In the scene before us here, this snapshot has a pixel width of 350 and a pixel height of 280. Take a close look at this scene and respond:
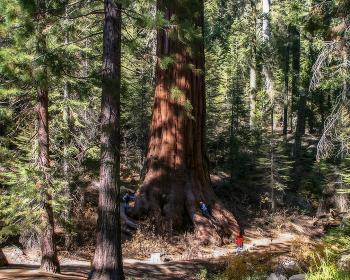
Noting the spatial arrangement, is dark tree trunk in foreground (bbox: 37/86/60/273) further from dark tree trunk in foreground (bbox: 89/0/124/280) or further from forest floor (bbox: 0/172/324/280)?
dark tree trunk in foreground (bbox: 89/0/124/280)

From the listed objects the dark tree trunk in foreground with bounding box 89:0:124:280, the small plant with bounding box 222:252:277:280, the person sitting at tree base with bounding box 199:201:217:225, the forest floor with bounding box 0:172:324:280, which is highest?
the dark tree trunk in foreground with bounding box 89:0:124:280

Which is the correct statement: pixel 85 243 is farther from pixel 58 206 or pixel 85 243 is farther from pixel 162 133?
pixel 162 133

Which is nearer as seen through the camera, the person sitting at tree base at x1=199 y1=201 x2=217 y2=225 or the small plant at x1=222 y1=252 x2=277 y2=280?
the small plant at x1=222 y1=252 x2=277 y2=280

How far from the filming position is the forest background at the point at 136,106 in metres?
6.94

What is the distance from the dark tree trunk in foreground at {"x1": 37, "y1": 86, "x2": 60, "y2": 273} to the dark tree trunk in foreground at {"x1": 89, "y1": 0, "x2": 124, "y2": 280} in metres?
1.89

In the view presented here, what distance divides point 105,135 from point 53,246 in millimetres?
3448

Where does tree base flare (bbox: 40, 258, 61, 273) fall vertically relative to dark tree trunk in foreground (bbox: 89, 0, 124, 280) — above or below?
below

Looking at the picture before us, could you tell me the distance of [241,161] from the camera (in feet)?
56.6

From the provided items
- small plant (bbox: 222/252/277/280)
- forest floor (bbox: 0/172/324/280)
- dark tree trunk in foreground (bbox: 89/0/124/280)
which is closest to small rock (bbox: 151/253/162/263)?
forest floor (bbox: 0/172/324/280)

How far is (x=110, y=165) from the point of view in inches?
250

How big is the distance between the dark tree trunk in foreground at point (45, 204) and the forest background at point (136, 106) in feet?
0.53

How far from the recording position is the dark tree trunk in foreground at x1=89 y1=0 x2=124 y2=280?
6148mm

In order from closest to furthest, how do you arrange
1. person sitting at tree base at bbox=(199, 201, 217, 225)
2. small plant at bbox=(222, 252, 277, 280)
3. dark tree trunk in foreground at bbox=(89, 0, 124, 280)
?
small plant at bbox=(222, 252, 277, 280)
dark tree trunk in foreground at bbox=(89, 0, 124, 280)
person sitting at tree base at bbox=(199, 201, 217, 225)

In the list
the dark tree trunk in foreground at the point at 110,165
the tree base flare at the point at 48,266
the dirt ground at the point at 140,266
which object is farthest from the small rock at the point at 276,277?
the tree base flare at the point at 48,266
